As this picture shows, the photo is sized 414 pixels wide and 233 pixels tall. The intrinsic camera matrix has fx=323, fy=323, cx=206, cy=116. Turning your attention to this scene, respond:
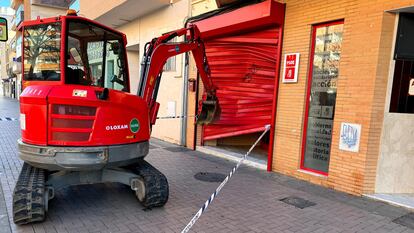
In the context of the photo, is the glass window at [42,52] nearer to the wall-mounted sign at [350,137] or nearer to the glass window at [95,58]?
the glass window at [95,58]

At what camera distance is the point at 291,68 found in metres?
6.51

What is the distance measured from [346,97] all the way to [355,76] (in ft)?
1.26

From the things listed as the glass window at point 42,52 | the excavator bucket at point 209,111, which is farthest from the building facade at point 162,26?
the glass window at point 42,52

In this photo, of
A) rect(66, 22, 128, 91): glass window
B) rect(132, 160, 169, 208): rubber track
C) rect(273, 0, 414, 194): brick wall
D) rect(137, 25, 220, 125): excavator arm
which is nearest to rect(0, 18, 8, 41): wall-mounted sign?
rect(66, 22, 128, 91): glass window

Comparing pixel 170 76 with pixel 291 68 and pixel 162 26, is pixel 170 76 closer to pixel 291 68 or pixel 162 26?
pixel 162 26

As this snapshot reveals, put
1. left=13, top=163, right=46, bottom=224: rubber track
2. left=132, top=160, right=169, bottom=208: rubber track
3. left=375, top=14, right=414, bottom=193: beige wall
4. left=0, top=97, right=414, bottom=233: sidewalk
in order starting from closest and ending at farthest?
left=13, top=163, right=46, bottom=224: rubber track → left=0, top=97, right=414, bottom=233: sidewalk → left=132, top=160, right=169, bottom=208: rubber track → left=375, top=14, right=414, bottom=193: beige wall

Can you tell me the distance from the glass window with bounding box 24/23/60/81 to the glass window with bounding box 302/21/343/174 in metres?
4.53

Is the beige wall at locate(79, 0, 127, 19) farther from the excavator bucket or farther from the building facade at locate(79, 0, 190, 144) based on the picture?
the excavator bucket

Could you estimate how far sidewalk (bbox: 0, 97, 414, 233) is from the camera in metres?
4.22

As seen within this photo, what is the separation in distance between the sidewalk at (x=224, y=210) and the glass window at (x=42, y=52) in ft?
6.26

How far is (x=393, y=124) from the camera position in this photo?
5.37 meters


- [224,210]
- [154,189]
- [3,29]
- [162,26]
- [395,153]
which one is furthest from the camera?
[162,26]

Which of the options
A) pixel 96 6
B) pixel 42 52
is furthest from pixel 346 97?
pixel 96 6

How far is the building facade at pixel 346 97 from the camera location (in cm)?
520
